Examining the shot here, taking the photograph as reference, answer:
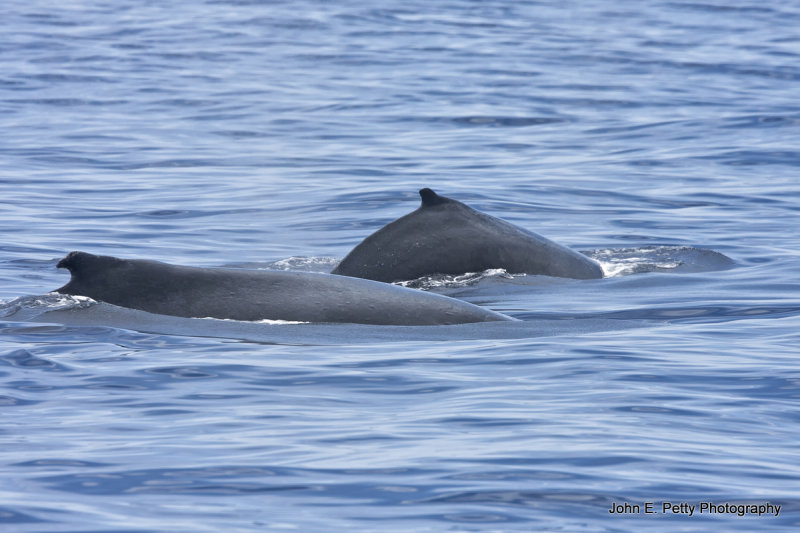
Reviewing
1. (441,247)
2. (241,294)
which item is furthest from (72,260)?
(441,247)

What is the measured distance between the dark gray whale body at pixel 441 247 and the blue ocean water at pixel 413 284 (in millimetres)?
170

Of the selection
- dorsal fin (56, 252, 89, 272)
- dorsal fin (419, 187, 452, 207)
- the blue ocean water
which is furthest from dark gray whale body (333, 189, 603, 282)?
dorsal fin (56, 252, 89, 272)

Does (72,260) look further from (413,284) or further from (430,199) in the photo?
(430,199)

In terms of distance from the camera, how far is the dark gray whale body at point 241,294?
8.56 m

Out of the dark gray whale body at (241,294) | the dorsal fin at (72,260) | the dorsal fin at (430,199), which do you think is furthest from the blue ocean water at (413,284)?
the dorsal fin at (430,199)

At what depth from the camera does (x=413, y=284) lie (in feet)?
34.3

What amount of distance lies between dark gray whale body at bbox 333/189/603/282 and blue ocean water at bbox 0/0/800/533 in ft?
0.56

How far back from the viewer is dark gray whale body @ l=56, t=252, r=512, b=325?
8562mm

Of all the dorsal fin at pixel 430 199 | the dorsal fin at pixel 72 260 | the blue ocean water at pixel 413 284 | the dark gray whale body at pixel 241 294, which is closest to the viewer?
the blue ocean water at pixel 413 284

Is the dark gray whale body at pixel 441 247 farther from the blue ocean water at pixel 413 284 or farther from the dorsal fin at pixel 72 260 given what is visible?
the dorsal fin at pixel 72 260

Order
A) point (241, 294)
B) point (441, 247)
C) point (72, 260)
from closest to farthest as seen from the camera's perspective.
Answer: point (72, 260) < point (241, 294) < point (441, 247)

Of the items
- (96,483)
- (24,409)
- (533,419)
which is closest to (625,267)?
(533,419)

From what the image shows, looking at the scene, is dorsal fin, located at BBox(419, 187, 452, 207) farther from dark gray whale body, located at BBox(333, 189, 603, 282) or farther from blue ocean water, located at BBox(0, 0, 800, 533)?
blue ocean water, located at BBox(0, 0, 800, 533)

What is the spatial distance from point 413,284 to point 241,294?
79.9 inches
